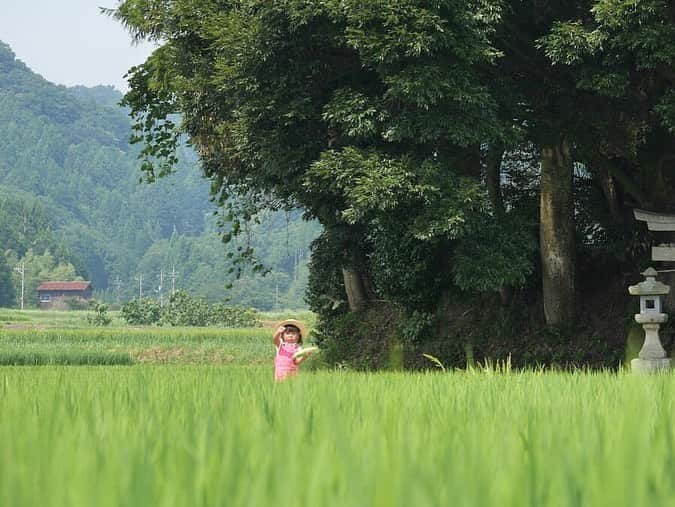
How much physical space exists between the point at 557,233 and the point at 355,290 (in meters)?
8.32

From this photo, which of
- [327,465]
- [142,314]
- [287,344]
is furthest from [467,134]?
[142,314]

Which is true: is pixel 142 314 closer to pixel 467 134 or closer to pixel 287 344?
pixel 467 134

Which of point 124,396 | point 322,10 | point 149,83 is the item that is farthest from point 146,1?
point 124,396

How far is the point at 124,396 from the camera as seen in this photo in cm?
404

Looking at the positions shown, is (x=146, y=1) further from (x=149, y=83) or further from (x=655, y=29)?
(x=655, y=29)

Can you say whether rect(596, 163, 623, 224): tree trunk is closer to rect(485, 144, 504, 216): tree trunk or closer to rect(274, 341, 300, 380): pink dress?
rect(485, 144, 504, 216): tree trunk

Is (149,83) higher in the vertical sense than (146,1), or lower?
lower

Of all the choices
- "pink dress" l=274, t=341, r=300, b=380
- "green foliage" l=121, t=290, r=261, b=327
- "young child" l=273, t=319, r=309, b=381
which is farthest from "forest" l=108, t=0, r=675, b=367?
"green foliage" l=121, t=290, r=261, b=327

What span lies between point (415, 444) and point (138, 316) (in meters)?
113

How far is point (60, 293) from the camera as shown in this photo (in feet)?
579

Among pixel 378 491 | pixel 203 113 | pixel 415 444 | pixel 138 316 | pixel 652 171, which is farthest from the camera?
pixel 138 316

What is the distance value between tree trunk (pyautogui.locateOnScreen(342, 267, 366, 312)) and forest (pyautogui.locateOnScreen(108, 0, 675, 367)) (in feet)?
10.6

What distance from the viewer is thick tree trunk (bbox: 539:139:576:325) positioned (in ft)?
65.5

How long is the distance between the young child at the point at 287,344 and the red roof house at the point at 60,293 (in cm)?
16743
